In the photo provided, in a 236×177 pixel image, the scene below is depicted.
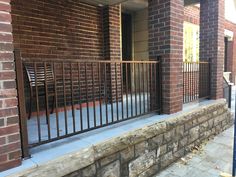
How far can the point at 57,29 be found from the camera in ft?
12.1

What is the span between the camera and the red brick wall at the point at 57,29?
129 inches

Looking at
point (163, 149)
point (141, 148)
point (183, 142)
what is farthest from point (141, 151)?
point (183, 142)

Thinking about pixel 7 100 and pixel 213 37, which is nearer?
pixel 7 100

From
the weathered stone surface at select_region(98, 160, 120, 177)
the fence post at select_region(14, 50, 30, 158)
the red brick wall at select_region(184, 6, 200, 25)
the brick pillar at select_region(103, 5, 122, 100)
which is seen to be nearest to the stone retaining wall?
the weathered stone surface at select_region(98, 160, 120, 177)

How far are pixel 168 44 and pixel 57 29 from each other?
196 centimetres

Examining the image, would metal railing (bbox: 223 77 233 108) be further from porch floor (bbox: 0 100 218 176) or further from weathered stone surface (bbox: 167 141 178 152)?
porch floor (bbox: 0 100 218 176)

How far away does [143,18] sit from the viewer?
5852 millimetres

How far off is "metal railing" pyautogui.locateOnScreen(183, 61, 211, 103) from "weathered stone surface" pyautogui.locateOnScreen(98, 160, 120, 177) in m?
2.24

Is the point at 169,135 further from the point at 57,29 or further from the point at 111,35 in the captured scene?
the point at 57,29

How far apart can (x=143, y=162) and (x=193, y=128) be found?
1316mm

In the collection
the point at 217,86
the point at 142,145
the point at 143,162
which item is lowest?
the point at 143,162

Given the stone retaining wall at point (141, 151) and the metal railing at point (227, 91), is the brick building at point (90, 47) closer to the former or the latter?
the stone retaining wall at point (141, 151)

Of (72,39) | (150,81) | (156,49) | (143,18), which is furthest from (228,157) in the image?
(143,18)

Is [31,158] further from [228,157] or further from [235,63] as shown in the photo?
[235,63]
